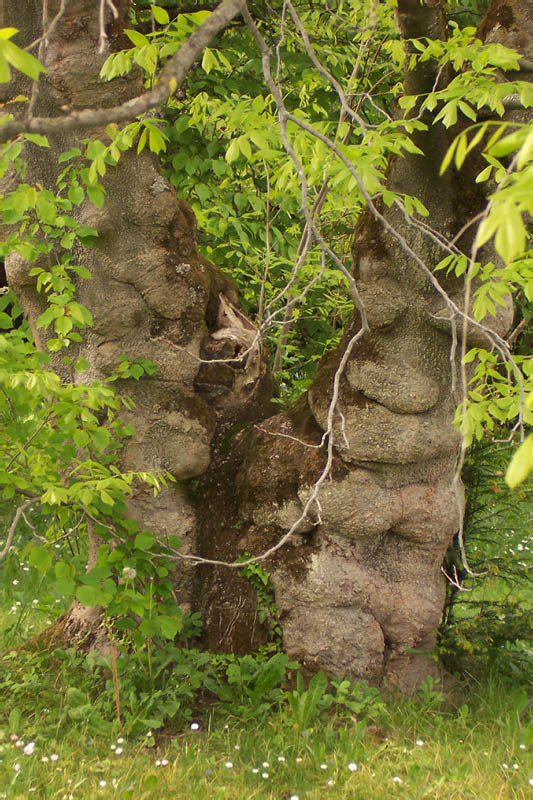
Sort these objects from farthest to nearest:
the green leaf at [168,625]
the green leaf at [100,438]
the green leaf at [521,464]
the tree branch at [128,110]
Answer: the green leaf at [168,625] < the green leaf at [100,438] < the tree branch at [128,110] < the green leaf at [521,464]

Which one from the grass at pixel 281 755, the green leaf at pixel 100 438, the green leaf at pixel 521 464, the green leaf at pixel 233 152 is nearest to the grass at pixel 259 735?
the grass at pixel 281 755

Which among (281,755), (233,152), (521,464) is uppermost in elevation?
(521,464)

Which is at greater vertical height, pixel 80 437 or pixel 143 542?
pixel 80 437

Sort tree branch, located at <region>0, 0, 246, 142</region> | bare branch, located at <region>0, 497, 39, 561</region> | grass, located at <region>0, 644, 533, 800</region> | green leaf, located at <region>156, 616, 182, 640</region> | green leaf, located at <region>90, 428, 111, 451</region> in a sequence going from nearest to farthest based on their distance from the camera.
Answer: tree branch, located at <region>0, 0, 246, 142</region> → bare branch, located at <region>0, 497, 39, 561</region> → grass, located at <region>0, 644, 533, 800</region> → green leaf, located at <region>90, 428, 111, 451</region> → green leaf, located at <region>156, 616, 182, 640</region>

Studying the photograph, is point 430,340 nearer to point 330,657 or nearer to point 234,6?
point 330,657

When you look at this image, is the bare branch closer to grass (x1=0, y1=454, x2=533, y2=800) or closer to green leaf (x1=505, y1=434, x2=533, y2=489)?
grass (x1=0, y1=454, x2=533, y2=800)

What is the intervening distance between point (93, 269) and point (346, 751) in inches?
99.1

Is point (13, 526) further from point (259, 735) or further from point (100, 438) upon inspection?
point (259, 735)

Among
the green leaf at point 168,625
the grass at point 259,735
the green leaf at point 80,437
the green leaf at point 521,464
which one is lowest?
the grass at point 259,735

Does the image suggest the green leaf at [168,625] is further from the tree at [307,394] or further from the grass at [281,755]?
the grass at [281,755]

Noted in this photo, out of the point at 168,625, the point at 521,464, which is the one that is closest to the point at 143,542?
the point at 168,625

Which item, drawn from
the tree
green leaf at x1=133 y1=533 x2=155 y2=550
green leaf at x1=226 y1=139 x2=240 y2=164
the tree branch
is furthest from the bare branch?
green leaf at x1=226 y1=139 x2=240 y2=164

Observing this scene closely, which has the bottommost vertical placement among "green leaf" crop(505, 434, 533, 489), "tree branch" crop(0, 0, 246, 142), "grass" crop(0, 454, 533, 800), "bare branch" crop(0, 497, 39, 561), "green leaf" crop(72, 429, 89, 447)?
"grass" crop(0, 454, 533, 800)

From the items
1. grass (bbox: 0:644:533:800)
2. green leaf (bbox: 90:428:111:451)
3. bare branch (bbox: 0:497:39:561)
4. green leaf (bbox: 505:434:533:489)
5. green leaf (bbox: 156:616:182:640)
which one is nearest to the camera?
green leaf (bbox: 505:434:533:489)
